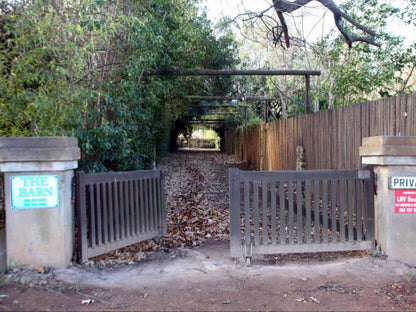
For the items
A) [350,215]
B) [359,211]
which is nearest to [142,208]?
[350,215]

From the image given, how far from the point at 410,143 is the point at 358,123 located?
2.07 m

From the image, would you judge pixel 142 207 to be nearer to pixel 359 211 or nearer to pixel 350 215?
pixel 350 215

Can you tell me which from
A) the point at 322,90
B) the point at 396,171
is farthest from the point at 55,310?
the point at 322,90

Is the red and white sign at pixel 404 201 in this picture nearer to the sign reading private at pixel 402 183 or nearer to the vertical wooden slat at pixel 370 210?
the sign reading private at pixel 402 183

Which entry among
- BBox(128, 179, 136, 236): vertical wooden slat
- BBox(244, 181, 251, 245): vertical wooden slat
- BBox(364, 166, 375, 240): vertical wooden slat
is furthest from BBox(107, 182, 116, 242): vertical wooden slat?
BBox(364, 166, 375, 240): vertical wooden slat

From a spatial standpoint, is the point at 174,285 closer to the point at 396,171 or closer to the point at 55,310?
the point at 55,310

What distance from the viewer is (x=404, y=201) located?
15.7ft

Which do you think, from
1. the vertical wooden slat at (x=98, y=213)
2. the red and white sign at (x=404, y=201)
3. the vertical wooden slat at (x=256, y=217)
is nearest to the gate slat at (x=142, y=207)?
the vertical wooden slat at (x=98, y=213)

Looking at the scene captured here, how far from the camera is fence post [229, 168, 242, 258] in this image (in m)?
4.82

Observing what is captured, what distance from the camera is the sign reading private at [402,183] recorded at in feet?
15.6

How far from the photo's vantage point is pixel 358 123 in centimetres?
673

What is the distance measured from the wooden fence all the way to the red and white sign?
94cm

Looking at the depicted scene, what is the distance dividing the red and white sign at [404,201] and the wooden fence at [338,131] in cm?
94

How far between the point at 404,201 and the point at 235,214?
217 centimetres
